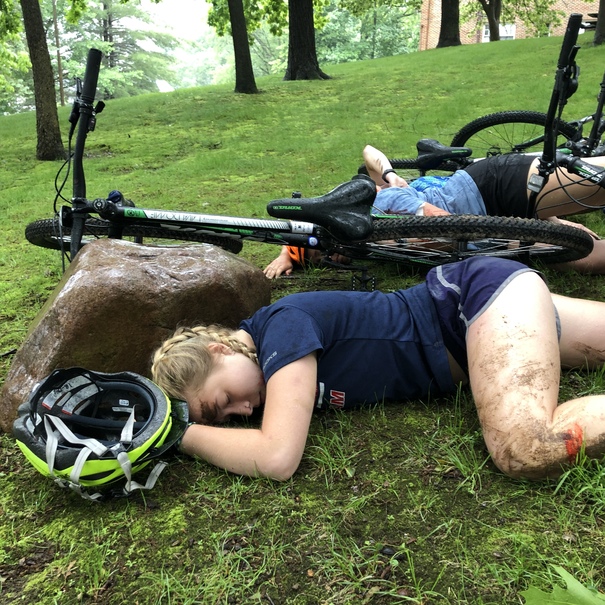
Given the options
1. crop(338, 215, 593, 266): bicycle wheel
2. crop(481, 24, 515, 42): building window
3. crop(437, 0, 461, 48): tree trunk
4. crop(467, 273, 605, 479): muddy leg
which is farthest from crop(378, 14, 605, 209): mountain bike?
crop(481, 24, 515, 42): building window

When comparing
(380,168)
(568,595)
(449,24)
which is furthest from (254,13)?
(568,595)

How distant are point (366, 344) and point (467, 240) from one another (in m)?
1.02

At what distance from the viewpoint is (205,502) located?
1854mm

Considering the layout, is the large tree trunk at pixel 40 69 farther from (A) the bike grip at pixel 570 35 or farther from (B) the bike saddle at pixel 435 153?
(A) the bike grip at pixel 570 35

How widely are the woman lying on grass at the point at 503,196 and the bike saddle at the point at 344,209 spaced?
2.08 ft

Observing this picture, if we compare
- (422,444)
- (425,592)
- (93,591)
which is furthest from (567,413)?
(93,591)

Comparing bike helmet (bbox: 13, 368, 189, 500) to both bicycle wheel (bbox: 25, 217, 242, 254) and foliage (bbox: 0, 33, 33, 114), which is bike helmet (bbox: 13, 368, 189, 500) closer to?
bicycle wheel (bbox: 25, 217, 242, 254)

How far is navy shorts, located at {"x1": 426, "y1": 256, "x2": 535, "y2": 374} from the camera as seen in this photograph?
2072 mm

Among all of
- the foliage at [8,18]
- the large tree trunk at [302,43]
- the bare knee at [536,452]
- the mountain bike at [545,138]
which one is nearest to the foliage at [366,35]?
the large tree trunk at [302,43]

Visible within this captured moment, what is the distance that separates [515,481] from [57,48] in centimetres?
3091

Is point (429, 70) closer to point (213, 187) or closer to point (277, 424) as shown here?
point (213, 187)

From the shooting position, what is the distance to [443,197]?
137 inches

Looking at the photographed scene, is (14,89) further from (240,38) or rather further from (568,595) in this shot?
(568,595)

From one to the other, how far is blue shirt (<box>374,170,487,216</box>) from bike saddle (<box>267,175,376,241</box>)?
0.65 meters
